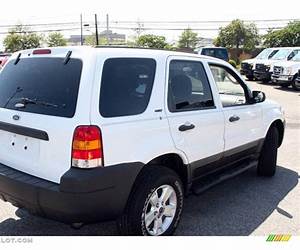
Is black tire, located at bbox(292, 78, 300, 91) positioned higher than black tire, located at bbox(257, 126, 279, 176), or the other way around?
black tire, located at bbox(257, 126, 279, 176)

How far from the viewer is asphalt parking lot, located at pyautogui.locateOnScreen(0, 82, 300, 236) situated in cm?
392

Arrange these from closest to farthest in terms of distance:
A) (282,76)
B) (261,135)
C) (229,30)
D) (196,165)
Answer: (196,165) < (261,135) < (282,76) < (229,30)

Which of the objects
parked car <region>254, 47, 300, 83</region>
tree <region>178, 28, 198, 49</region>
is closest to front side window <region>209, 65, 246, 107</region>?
parked car <region>254, 47, 300, 83</region>

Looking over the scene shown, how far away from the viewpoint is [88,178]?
295 cm

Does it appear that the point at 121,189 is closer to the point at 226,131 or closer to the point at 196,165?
the point at 196,165

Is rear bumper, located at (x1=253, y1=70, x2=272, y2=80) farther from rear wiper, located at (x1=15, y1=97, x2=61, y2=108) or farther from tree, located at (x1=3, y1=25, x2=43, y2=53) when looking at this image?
tree, located at (x1=3, y1=25, x2=43, y2=53)

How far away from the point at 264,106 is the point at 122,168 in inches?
114

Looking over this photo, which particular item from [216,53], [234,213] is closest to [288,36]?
[216,53]

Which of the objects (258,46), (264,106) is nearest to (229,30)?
(258,46)

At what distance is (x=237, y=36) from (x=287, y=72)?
4231 centimetres

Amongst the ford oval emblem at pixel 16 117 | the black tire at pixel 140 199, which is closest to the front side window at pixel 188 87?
the black tire at pixel 140 199

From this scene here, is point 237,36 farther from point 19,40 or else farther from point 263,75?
point 263,75

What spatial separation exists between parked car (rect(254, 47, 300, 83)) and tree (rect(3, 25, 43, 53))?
181ft

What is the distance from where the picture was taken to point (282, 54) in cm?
2050
